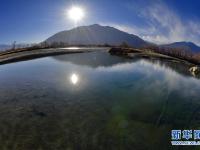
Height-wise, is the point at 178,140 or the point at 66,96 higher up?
the point at 66,96

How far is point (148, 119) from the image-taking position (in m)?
14.2

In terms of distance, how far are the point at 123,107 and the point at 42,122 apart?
555 centimetres

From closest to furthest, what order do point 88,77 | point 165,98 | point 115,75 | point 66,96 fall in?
point 66,96
point 165,98
point 88,77
point 115,75

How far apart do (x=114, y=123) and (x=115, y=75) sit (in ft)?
42.6

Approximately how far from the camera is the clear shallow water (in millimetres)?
11289

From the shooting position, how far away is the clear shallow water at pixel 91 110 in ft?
37.0

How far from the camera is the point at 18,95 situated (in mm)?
16875

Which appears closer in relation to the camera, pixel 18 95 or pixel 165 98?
pixel 18 95

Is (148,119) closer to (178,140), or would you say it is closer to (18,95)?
(178,140)

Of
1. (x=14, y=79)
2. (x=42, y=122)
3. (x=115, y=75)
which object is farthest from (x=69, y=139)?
(x=115, y=75)

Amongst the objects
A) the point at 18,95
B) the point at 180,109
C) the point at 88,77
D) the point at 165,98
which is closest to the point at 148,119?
the point at 180,109

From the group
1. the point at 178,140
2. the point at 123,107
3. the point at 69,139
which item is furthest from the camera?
the point at 123,107

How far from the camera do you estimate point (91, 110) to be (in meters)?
14.8

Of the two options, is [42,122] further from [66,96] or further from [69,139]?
[66,96]
